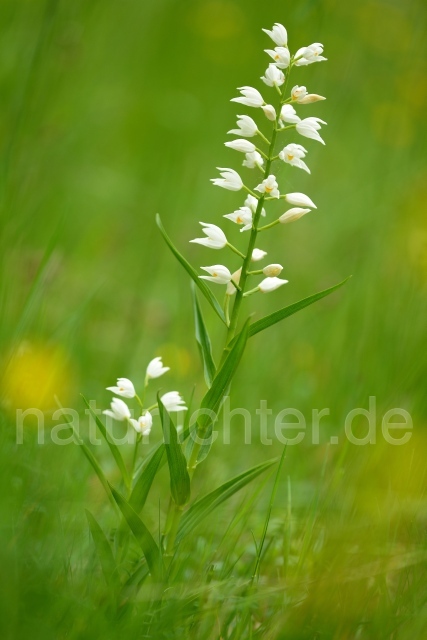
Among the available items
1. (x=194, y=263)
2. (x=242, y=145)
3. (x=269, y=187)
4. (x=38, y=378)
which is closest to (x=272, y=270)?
(x=269, y=187)

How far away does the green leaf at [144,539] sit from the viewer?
4.78 ft

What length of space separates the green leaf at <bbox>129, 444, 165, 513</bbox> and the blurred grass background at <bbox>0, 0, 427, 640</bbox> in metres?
0.18

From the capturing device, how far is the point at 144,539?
146cm

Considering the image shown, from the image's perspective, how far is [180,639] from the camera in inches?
54.2

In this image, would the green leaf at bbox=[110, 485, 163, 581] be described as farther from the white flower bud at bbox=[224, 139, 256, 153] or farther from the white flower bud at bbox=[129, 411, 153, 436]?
the white flower bud at bbox=[224, 139, 256, 153]

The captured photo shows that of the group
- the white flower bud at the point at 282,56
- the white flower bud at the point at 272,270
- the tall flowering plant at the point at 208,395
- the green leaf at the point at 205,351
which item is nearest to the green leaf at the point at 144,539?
the tall flowering plant at the point at 208,395

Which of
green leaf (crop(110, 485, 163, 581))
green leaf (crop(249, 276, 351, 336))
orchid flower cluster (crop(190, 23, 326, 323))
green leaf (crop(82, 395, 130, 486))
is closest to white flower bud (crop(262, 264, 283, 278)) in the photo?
orchid flower cluster (crop(190, 23, 326, 323))

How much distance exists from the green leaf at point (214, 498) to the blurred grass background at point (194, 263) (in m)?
0.22

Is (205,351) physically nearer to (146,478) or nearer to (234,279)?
(234,279)

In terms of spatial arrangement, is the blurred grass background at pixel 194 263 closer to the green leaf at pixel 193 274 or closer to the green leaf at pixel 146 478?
the green leaf at pixel 146 478

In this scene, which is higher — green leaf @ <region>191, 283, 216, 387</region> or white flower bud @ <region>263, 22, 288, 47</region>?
white flower bud @ <region>263, 22, 288, 47</region>

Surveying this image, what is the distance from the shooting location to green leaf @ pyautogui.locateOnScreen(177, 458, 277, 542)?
1.50m

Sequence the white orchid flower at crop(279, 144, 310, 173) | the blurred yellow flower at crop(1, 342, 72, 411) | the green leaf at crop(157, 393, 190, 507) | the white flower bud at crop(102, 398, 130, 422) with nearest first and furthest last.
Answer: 1. the green leaf at crop(157, 393, 190, 507)
2. the white orchid flower at crop(279, 144, 310, 173)
3. the white flower bud at crop(102, 398, 130, 422)
4. the blurred yellow flower at crop(1, 342, 72, 411)

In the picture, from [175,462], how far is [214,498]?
0.45 ft
